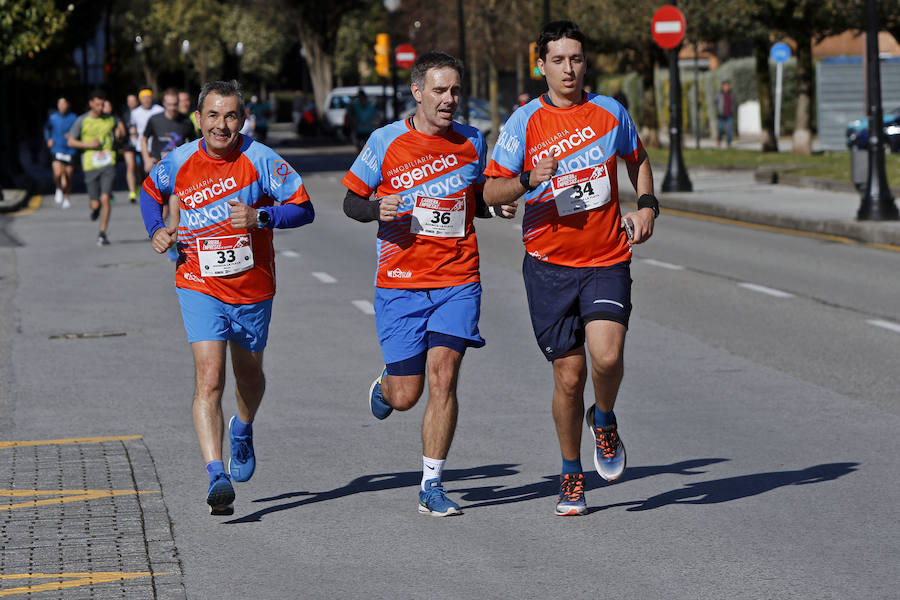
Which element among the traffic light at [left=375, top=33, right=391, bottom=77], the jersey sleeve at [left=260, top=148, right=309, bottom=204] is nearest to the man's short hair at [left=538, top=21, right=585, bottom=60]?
the jersey sleeve at [left=260, top=148, right=309, bottom=204]

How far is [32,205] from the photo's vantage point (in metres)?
30.9

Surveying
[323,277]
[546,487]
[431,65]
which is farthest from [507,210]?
[323,277]

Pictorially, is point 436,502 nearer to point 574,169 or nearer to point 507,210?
point 507,210

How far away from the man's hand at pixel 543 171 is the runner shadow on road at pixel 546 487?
54.2 inches

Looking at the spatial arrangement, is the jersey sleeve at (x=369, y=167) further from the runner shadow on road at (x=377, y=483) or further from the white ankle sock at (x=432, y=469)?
the runner shadow on road at (x=377, y=483)

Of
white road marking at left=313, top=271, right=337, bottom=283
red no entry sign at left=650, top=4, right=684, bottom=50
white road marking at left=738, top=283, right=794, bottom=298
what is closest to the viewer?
white road marking at left=738, top=283, right=794, bottom=298

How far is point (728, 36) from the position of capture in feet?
146

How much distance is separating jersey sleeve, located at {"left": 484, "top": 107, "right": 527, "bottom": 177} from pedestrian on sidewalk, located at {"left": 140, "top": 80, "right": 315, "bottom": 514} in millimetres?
790

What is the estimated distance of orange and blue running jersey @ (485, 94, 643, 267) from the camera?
6.67m

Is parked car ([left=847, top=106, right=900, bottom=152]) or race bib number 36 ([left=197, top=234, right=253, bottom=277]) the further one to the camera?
parked car ([left=847, top=106, right=900, bottom=152])

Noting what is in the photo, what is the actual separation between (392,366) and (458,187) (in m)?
0.78

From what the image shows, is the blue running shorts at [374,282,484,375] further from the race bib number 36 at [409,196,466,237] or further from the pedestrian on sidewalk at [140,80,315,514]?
the pedestrian on sidewalk at [140,80,315,514]

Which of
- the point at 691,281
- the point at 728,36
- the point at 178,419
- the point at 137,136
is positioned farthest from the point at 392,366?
the point at 728,36

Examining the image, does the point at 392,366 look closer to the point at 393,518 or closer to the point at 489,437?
→ the point at 393,518
